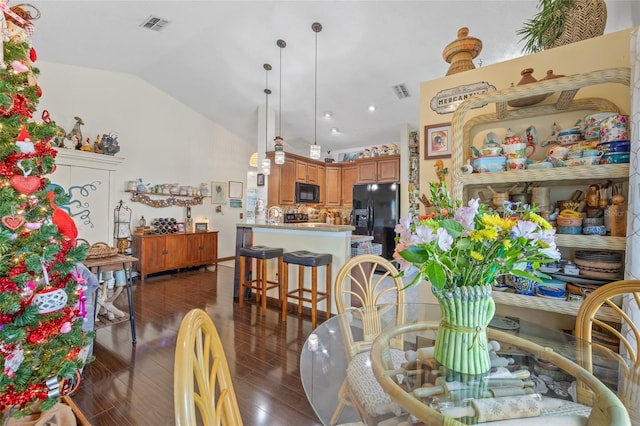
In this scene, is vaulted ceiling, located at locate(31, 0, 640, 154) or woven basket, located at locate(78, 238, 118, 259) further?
vaulted ceiling, located at locate(31, 0, 640, 154)

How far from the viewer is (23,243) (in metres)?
1.33

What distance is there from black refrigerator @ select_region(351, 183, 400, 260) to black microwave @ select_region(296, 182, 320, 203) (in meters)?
0.92

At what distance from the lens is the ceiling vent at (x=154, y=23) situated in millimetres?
3442

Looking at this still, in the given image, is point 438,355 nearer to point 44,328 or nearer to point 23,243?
point 44,328

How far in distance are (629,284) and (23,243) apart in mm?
2671

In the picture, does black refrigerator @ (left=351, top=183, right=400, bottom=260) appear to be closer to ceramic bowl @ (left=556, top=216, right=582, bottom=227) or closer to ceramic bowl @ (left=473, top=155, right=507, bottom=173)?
ceramic bowl @ (left=473, top=155, right=507, bottom=173)

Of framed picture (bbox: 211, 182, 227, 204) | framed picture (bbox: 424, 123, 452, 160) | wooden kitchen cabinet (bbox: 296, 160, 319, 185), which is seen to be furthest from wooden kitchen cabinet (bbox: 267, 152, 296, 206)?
framed picture (bbox: 424, 123, 452, 160)

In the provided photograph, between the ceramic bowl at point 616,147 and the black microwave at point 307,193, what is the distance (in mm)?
4696

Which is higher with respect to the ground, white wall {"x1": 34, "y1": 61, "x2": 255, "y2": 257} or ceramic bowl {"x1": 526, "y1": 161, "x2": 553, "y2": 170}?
white wall {"x1": 34, "y1": 61, "x2": 255, "y2": 257}

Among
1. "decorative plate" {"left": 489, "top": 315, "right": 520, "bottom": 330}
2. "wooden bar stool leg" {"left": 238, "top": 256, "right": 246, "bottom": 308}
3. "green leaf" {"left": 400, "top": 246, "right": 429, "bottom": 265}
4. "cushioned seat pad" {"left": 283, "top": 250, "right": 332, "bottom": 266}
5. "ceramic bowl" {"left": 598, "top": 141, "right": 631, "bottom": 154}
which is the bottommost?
"wooden bar stool leg" {"left": 238, "top": 256, "right": 246, "bottom": 308}

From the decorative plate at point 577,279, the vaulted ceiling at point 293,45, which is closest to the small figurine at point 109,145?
the vaulted ceiling at point 293,45

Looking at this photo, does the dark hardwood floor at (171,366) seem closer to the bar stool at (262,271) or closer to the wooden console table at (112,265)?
the bar stool at (262,271)

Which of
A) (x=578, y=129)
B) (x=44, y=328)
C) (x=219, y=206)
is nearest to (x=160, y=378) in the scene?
(x=44, y=328)

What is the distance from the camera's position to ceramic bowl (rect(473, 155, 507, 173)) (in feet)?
5.72
